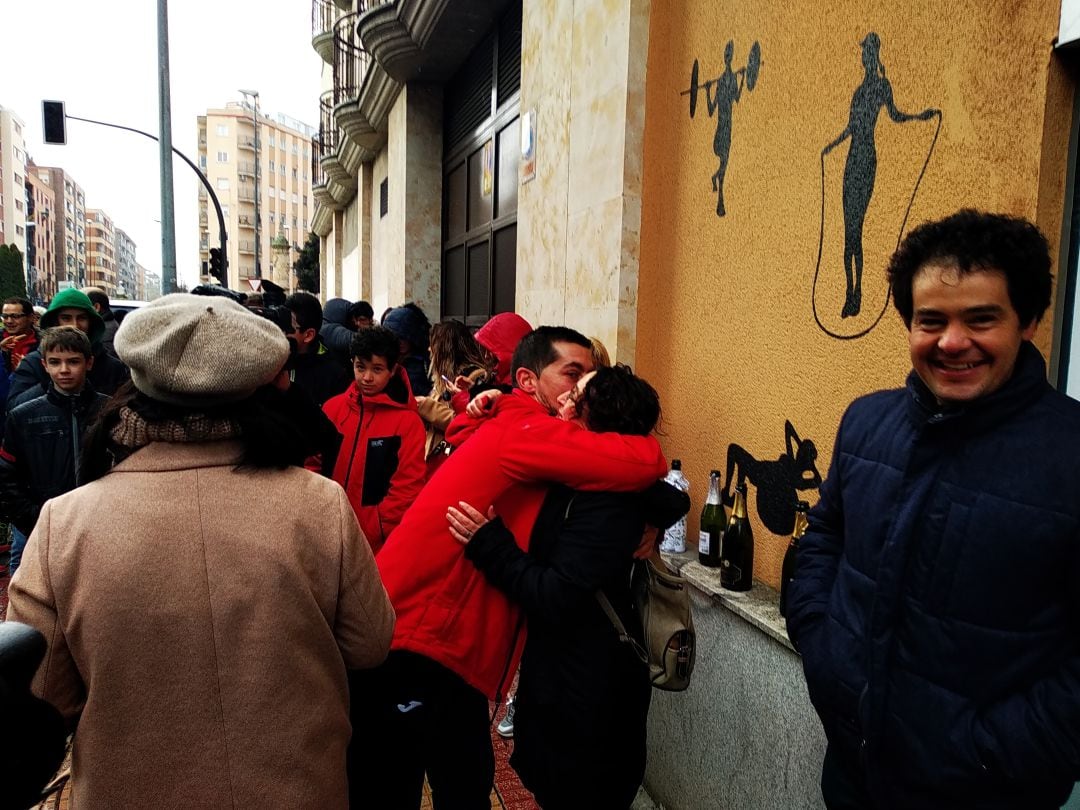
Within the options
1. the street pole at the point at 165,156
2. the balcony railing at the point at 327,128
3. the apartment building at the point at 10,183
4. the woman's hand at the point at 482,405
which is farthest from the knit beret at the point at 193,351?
the apartment building at the point at 10,183

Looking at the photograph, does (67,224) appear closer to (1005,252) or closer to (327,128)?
(327,128)

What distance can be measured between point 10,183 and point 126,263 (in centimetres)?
11133

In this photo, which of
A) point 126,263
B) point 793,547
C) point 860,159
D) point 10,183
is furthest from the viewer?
point 126,263

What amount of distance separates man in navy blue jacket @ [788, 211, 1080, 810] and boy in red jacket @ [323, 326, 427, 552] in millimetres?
2425

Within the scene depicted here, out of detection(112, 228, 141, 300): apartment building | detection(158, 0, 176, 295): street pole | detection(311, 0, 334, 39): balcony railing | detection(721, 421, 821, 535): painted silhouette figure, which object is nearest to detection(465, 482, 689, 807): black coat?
detection(721, 421, 821, 535): painted silhouette figure

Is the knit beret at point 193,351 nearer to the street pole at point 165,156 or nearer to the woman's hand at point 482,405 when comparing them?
the woman's hand at point 482,405

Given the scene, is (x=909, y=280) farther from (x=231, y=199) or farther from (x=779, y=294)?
(x=231, y=199)

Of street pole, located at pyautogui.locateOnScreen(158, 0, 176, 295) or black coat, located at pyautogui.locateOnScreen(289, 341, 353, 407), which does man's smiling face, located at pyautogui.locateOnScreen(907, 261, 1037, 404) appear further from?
street pole, located at pyautogui.locateOnScreen(158, 0, 176, 295)

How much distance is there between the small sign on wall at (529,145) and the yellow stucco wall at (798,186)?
1.43 m

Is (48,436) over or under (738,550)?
over

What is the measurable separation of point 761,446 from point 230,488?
2141mm

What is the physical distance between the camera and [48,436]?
3.67 metres

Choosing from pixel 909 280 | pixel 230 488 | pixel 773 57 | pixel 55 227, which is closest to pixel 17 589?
pixel 230 488

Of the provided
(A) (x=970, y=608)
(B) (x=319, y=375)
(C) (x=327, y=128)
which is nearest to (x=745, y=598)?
(A) (x=970, y=608)
